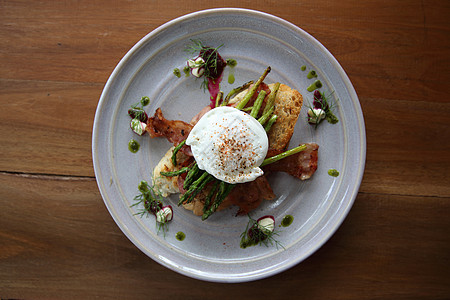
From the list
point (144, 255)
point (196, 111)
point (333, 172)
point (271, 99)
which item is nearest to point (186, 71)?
point (196, 111)

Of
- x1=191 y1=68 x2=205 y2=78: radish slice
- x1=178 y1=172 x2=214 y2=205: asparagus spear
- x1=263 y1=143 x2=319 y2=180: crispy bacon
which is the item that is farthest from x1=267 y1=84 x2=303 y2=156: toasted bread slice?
x1=191 y1=68 x2=205 y2=78: radish slice

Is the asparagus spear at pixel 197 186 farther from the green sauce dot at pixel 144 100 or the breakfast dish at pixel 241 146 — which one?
the green sauce dot at pixel 144 100

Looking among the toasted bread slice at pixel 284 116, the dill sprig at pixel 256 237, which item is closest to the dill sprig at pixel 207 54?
the toasted bread slice at pixel 284 116

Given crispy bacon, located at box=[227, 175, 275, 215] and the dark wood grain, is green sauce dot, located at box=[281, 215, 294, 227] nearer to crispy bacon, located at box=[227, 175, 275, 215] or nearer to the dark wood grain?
crispy bacon, located at box=[227, 175, 275, 215]

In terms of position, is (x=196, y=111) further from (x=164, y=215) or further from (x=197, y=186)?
(x=164, y=215)

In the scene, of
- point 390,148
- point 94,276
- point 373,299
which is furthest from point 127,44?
point 373,299
